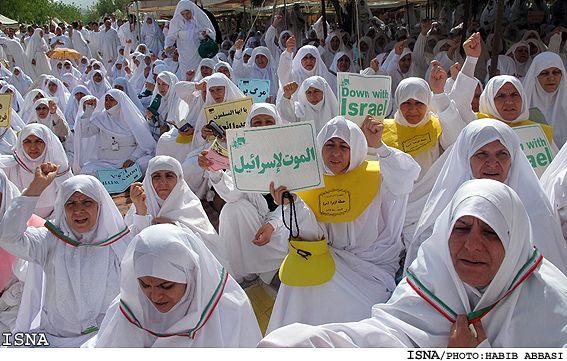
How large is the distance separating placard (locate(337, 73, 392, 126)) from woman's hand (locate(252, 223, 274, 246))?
1001mm

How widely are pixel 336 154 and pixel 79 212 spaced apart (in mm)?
1411

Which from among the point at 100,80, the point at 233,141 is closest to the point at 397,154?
the point at 233,141

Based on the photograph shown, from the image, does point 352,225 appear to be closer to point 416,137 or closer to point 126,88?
point 416,137

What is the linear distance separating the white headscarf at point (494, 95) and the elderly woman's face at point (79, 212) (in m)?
2.73

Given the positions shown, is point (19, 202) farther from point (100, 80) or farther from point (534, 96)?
point (100, 80)

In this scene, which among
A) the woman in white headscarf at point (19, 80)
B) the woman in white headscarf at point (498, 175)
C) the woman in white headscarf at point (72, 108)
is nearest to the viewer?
the woman in white headscarf at point (498, 175)

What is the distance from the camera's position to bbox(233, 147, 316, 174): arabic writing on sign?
7.73 ft

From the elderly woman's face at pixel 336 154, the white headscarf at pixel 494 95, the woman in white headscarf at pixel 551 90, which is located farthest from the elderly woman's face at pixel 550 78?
the elderly woman's face at pixel 336 154

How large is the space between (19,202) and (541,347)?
8.08 ft

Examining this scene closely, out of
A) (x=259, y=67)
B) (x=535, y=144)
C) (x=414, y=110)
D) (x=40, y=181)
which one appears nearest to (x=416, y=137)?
(x=414, y=110)

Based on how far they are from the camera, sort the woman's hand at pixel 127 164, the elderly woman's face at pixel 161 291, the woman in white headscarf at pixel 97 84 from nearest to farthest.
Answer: the elderly woman's face at pixel 161 291, the woman's hand at pixel 127 164, the woman in white headscarf at pixel 97 84

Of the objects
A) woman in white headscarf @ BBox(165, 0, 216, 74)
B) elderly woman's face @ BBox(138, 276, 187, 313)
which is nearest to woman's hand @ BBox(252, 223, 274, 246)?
elderly woman's face @ BBox(138, 276, 187, 313)

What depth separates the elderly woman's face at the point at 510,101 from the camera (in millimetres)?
3281

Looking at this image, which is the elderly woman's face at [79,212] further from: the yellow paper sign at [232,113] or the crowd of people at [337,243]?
the yellow paper sign at [232,113]
